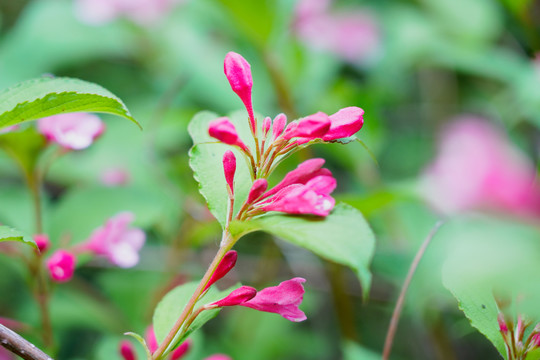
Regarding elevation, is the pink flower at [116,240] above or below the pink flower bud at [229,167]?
below

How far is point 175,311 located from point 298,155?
0.60 metres

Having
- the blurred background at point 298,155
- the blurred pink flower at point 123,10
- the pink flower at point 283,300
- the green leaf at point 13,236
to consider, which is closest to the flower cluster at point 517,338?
the blurred background at point 298,155

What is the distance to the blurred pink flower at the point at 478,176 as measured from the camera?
16.5 inches

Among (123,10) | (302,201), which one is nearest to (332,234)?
(302,201)

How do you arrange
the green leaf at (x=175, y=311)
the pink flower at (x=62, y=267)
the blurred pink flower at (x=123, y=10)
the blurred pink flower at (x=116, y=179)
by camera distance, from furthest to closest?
the blurred pink flower at (x=123, y=10), the blurred pink flower at (x=116, y=179), the pink flower at (x=62, y=267), the green leaf at (x=175, y=311)

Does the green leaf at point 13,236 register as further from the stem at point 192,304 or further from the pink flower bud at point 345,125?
the pink flower bud at point 345,125

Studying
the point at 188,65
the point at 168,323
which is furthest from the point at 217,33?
the point at 168,323

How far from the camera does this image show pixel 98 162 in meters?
1.18

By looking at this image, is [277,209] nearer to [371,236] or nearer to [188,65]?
[371,236]

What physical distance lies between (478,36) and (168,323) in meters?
1.42

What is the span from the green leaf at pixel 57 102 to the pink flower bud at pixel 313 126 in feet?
0.42

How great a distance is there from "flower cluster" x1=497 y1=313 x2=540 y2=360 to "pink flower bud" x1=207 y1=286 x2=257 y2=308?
22 cm

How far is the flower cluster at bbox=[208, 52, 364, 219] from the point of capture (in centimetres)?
42

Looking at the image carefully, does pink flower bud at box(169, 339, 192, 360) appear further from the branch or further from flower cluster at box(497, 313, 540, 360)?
flower cluster at box(497, 313, 540, 360)
